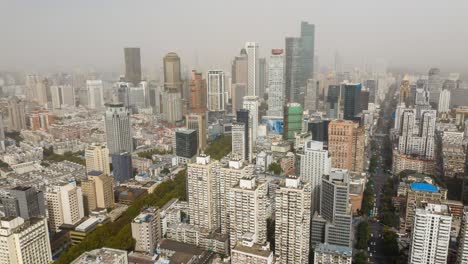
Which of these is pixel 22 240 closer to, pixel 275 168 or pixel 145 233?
pixel 145 233

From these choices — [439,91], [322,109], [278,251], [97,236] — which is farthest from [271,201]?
[322,109]

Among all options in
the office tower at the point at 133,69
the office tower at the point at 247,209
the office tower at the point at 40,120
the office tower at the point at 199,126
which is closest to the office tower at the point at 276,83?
the office tower at the point at 199,126

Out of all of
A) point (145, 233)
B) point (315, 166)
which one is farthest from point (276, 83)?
point (145, 233)

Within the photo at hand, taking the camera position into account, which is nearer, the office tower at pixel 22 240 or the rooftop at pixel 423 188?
the office tower at pixel 22 240

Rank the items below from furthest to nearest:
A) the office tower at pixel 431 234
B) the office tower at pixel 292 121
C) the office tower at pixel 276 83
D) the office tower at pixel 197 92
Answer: the office tower at pixel 197 92, the office tower at pixel 276 83, the office tower at pixel 292 121, the office tower at pixel 431 234

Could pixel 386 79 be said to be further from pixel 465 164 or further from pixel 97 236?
pixel 97 236

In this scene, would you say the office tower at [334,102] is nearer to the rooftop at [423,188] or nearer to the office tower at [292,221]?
the rooftop at [423,188]
